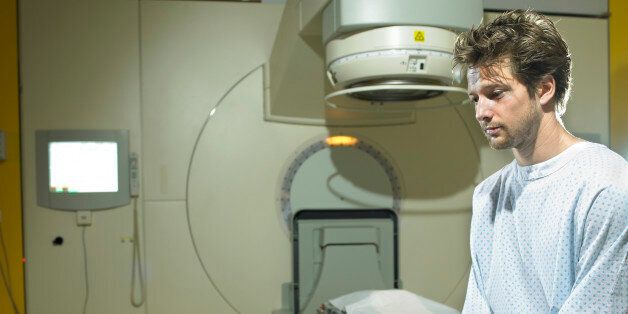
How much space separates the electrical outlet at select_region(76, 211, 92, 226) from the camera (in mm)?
1972

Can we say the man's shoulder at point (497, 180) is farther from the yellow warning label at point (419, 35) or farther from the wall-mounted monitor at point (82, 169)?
the wall-mounted monitor at point (82, 169)

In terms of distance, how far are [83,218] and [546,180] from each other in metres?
1.63

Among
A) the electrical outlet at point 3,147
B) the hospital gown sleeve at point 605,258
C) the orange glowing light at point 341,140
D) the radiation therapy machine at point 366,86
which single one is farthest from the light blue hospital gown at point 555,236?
the electrical outlet at point 3,147

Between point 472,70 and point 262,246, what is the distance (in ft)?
4.27

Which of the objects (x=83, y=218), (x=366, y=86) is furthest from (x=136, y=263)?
(x=366, y=86)

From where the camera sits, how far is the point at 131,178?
79.1 inches

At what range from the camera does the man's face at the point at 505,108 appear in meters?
0.94

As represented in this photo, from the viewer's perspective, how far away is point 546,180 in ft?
3.29

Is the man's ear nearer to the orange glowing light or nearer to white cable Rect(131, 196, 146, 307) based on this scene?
the orange glowing light

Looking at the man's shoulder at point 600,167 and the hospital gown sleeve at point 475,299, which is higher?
the man's shoulder at point 600,167

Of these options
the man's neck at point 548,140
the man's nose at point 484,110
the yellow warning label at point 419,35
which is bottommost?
the man's neck at point 548,140

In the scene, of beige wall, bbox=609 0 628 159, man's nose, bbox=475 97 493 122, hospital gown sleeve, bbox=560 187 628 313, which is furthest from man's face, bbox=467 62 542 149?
beige wall, bbox=609 0 628 159

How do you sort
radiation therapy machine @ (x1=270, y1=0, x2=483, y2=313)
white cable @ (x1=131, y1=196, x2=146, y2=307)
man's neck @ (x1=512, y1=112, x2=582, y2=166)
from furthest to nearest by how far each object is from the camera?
white cable @ (x1=131, y1=196, x2=146, y2=307)
radiation therapy machine @ (x1=270, y1=0, x2=483, y2=313)
man's neck @ (x1=512, y1=112, x2=582, y2=166)

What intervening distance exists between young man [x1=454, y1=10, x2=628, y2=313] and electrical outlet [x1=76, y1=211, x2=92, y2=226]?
150 centimetres
